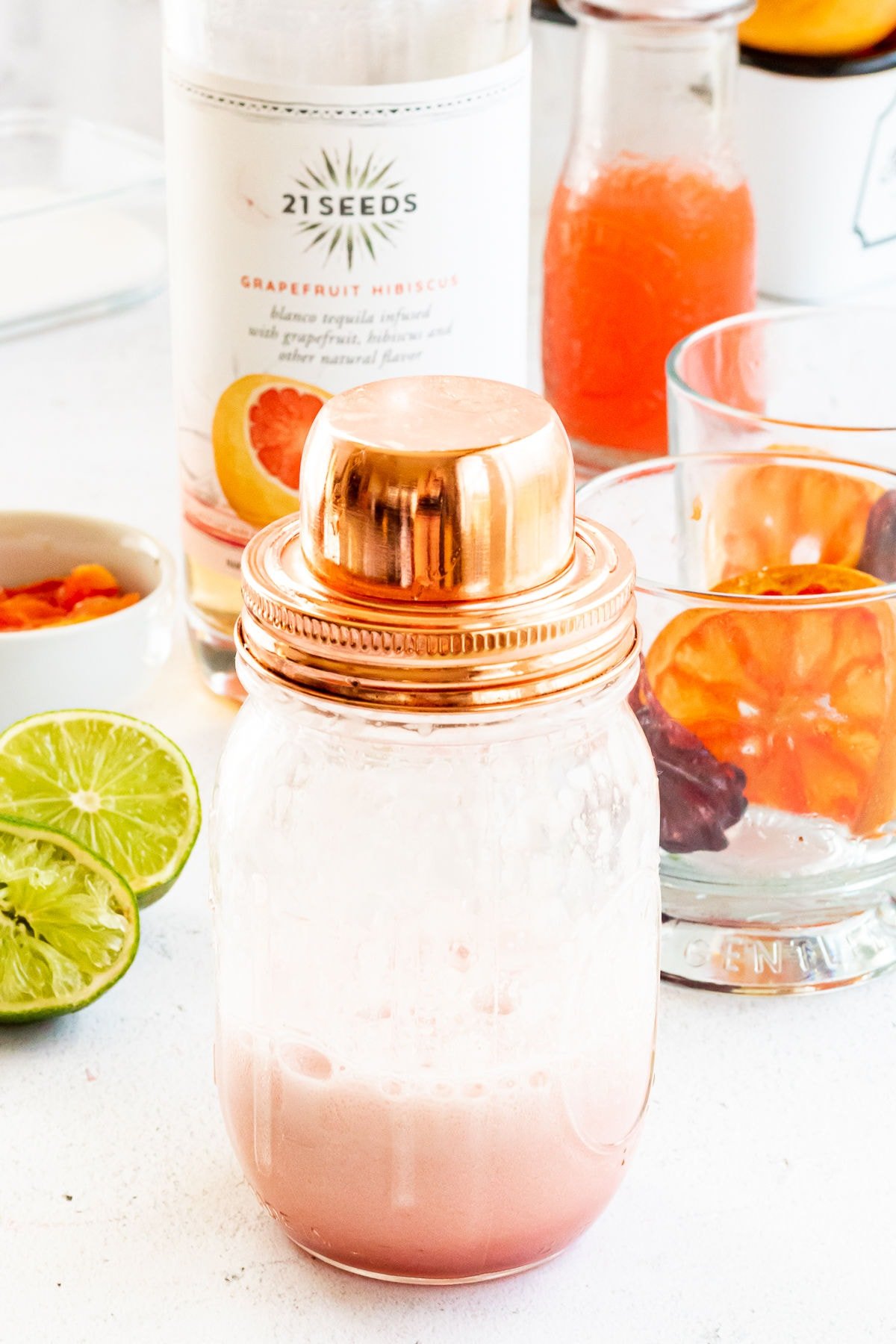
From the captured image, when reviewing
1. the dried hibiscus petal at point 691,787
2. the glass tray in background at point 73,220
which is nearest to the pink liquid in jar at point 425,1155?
the dried hibiscus petal at point 691,787

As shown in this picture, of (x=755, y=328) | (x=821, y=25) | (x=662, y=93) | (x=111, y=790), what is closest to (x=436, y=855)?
(x=111, y=790)

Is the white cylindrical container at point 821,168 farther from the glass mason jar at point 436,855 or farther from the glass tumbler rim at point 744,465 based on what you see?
the glass mason jar at point 436,855

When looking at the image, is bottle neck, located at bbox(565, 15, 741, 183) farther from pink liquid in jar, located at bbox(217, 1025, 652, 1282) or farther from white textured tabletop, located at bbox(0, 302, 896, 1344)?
pink liquid in jar, located at bbox(217, 1025, 652, 1282)

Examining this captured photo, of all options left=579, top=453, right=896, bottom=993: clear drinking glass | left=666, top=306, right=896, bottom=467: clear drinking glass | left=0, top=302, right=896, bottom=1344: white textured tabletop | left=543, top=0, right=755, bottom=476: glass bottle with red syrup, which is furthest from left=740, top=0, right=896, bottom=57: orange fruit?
left=0, top=302, right=896, bottom=1344: white textured tabletop

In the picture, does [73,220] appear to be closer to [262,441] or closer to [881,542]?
[262,441]

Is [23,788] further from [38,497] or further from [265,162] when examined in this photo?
[38,497]

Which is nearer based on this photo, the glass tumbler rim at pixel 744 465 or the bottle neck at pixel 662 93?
the glass tumbler rim at pixel 744 465
